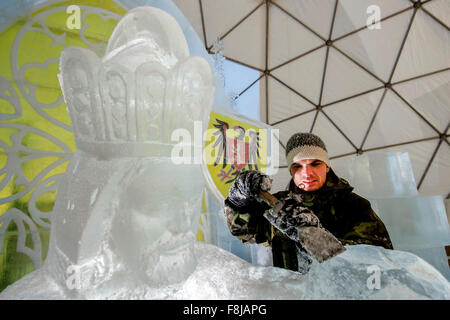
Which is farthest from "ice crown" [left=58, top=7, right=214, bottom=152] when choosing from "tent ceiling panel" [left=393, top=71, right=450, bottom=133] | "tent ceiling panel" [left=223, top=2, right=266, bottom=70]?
"tent ceiling panel" [left=393, top=71, right=450, bottom=133]

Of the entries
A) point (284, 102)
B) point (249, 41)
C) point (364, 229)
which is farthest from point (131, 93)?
point (284, 102)

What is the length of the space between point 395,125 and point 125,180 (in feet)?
20.0

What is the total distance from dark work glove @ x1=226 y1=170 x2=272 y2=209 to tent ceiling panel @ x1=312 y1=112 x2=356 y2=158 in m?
5.11

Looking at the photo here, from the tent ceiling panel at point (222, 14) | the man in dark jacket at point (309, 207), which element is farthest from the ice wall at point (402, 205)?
the tent ceiling panel at point (222, 14)

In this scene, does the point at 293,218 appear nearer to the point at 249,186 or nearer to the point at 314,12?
the point at 249,186

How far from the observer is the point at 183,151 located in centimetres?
64

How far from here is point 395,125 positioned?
521cm

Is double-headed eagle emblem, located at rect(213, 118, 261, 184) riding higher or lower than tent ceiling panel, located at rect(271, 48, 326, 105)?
lower

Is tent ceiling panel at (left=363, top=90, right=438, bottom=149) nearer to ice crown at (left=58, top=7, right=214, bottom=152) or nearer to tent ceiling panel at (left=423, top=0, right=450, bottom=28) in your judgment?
tent ceiling panel at (left=423, top=0, right=450, bottom=28)

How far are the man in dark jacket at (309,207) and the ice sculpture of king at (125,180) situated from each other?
35cm

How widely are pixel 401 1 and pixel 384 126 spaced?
231cm

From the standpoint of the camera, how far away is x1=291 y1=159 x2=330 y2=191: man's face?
1.12 meters
